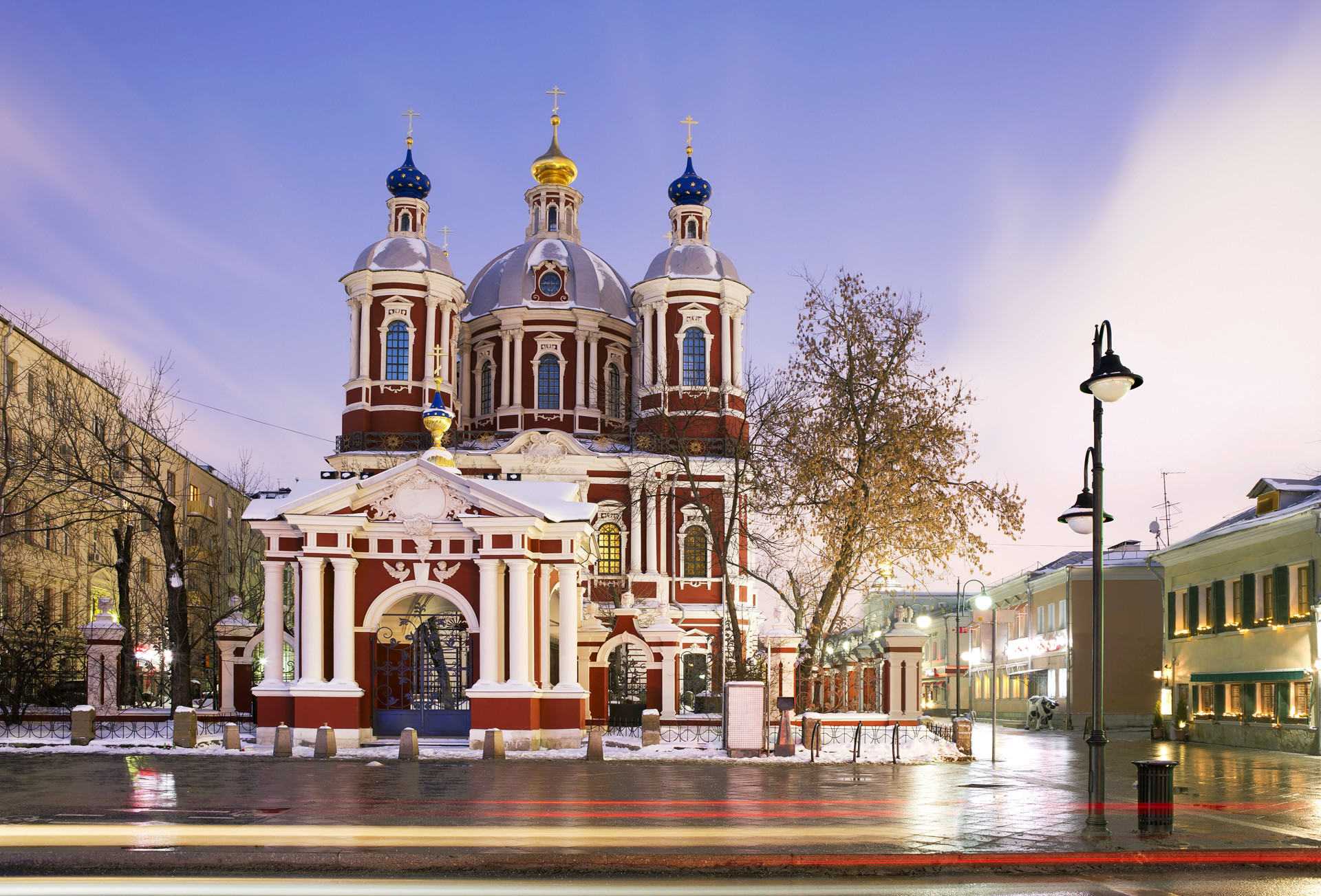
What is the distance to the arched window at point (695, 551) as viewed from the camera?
170 feet

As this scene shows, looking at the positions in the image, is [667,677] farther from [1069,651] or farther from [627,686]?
[1069,651]

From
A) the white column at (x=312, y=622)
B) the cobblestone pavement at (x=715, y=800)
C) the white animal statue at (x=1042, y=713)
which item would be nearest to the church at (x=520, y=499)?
the white column at (x=312, y=622)

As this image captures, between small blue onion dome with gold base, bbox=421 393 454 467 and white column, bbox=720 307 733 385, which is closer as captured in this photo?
small blue onion dome with gold base, bbox=421 393 454 467

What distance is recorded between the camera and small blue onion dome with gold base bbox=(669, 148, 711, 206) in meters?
56.7

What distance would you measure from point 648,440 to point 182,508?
97.2 feet

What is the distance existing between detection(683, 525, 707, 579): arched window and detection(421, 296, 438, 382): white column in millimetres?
11499

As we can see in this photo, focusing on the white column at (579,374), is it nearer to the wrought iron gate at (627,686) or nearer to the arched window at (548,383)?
the arched window at (548,383)

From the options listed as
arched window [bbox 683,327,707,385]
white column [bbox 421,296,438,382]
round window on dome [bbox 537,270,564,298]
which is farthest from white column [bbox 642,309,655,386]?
white column [bbox 421,296,438,382]

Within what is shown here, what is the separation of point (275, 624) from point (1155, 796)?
72.9ft

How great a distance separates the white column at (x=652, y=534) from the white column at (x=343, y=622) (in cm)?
2168

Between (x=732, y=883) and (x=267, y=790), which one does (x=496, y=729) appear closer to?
(x=267, y=790)

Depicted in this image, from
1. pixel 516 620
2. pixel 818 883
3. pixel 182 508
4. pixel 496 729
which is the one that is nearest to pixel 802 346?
pixel 516 620

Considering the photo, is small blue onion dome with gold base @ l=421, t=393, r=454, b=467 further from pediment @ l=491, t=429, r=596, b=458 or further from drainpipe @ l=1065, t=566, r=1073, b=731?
drainpipe @ l=1065, t=566, r=1073, b=731

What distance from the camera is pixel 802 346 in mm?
37562
